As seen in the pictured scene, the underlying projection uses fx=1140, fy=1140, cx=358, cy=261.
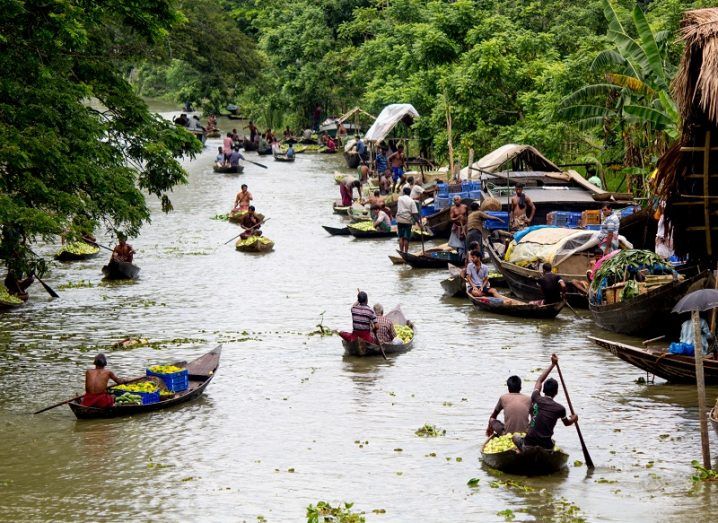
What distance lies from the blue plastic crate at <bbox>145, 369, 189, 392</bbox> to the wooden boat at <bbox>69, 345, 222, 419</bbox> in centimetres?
8

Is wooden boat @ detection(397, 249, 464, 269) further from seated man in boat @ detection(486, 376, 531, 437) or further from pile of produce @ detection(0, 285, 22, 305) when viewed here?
seated man in boat @ detection(486, 376, 531, 437)

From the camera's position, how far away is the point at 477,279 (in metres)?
21.9

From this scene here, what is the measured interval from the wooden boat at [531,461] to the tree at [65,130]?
708 centimetres

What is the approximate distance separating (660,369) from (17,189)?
9311 millimetres

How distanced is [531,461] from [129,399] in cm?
556

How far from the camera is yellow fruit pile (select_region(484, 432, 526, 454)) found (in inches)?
487

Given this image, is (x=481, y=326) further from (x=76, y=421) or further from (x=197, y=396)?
(x=76, y=421)

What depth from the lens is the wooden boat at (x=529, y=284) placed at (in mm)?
21047

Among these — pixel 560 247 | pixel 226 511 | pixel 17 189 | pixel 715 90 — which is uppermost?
pixel 715 90

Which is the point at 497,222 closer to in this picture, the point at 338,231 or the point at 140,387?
the point at 338,231

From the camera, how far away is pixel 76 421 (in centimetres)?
1487

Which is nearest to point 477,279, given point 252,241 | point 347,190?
point 252,241

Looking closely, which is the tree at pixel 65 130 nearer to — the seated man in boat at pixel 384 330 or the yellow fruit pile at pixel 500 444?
the seated man in boat at pixel 384 330

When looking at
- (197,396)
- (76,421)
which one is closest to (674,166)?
(197,396)
